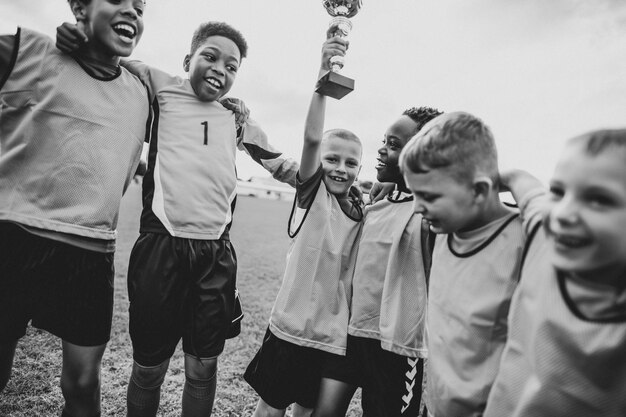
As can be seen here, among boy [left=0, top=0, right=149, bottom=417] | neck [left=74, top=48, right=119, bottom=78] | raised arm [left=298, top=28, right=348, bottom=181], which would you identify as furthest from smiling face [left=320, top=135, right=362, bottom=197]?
neck [left=74, top=48, right=119, bottom=78]

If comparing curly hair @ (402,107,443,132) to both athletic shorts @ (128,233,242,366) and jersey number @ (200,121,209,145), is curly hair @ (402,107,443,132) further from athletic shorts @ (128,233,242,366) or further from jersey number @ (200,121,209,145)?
athletic shorts @ (128,233,242,366)

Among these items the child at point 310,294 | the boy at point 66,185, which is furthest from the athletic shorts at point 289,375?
the boy at point 66,185

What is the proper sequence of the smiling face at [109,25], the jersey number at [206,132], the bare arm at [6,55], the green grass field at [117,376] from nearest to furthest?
the bare arm at [6,55], the smiling face at [109,25], the jersey number at [206,132], the green grass field at [117,376]

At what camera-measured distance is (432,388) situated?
4.83 feet

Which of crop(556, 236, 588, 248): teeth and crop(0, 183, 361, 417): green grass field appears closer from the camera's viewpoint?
crop(556, 236, 588, 248): teeth

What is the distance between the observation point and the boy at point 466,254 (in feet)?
4.33

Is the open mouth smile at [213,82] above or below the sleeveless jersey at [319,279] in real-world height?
above

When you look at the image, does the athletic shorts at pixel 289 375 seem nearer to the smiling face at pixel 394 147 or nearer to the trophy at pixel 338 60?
the smiling face at pixel 394 147

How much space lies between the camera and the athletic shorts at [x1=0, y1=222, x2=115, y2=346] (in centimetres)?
164

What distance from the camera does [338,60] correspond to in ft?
6.62

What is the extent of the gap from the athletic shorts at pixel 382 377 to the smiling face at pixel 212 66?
1.69m

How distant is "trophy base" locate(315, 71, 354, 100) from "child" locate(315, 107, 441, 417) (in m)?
0.46

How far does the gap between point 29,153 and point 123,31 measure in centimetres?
75

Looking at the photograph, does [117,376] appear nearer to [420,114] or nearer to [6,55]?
[6,55]
